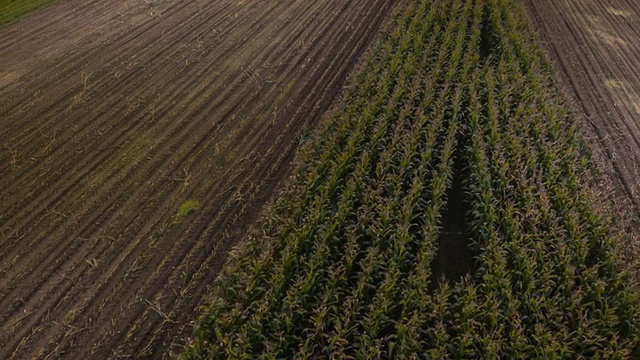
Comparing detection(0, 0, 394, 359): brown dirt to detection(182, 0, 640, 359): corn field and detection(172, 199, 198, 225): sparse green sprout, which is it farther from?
detection(182, 0, 640, 359): corn field

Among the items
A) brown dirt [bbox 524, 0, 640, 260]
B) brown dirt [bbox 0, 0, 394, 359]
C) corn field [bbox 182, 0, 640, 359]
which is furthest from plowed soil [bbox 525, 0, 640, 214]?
brown dirt [bbox 0, 0, 394, 359]

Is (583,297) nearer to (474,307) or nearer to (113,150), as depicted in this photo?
(474,307)

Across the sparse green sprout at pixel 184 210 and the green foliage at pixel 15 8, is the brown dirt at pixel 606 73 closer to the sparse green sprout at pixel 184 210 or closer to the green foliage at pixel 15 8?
the sparse green sprout at pixel 184 210

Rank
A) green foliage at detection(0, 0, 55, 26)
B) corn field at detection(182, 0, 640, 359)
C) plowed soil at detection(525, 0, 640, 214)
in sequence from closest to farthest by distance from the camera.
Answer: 1. corn field at detection(182, 0, 640, 359)
2. plowed soil at detection(525, 0, 640, 214)
3. green foliage at detection(0, 0, 55, 26)

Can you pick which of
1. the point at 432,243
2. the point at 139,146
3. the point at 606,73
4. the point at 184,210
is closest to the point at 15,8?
the point at 139,146

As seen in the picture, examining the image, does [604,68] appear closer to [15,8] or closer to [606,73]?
[606,73]

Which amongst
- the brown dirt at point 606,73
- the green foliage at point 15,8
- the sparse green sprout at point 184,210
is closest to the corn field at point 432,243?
the brown dirt at point 606,73
